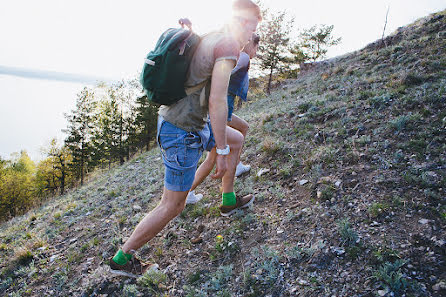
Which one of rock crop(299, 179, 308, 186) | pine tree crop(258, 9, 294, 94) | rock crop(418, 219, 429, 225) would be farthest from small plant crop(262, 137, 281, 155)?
pine tree crop(258, 9, 294, 94)

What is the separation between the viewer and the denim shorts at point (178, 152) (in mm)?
2402

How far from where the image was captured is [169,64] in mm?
2064

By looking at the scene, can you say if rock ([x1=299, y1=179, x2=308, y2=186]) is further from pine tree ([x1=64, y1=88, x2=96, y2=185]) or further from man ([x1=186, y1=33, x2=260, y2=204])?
pine tree ([x1=64, y1=88, x2=96, y2=185])

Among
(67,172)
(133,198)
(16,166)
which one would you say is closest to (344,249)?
(133,198)

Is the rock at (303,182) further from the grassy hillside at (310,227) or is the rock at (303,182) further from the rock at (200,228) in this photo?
the rock at (200,228)

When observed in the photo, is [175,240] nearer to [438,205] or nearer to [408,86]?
[438,205]

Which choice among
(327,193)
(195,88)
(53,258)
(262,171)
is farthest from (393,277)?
(53,258)

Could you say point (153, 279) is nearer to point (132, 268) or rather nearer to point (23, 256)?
point (132, 268)

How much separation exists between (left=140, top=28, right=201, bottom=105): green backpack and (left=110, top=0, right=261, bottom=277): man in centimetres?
10

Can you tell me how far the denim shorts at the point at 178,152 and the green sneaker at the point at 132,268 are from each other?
1172 millimetres

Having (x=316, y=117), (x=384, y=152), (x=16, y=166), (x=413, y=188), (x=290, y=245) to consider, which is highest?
(x=316, y=117)

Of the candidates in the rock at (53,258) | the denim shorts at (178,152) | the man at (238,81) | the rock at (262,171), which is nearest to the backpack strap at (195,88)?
the denim shorts at (178,152)

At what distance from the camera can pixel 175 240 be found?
3.73 m

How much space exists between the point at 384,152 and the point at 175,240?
12.3 feet
